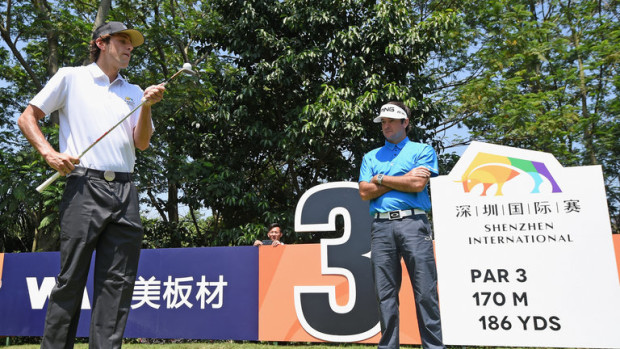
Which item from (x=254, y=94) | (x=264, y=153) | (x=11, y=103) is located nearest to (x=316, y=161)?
(x=264, y=153)

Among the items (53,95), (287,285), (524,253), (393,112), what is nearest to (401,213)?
(393,112)

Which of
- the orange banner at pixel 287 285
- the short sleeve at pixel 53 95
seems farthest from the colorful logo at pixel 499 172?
the short sleeve at pixel 53 95

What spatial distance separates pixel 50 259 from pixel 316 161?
5.75m

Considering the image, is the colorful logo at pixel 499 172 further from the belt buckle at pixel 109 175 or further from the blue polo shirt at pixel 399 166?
the belt buckle at pixel 109 175

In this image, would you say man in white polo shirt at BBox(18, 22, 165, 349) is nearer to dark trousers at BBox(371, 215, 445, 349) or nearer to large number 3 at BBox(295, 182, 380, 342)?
dark trousers at BBox(371, 215, 445, 349)

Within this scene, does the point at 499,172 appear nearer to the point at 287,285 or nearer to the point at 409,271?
the point at 409,271

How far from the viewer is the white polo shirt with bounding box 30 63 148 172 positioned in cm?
214

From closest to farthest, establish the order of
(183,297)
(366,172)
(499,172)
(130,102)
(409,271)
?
(130,102) < (409,271) < (366,172) < (499,172) < (183,297)

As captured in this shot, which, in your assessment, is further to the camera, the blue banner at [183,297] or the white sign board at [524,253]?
the blue banner at [183,297]

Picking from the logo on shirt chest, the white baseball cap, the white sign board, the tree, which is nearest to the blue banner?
the white sign board

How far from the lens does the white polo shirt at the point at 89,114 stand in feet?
7.04

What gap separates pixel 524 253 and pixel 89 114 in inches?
121

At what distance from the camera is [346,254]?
4895 mm

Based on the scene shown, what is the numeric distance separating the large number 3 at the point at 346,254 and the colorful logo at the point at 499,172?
4.06 feet
